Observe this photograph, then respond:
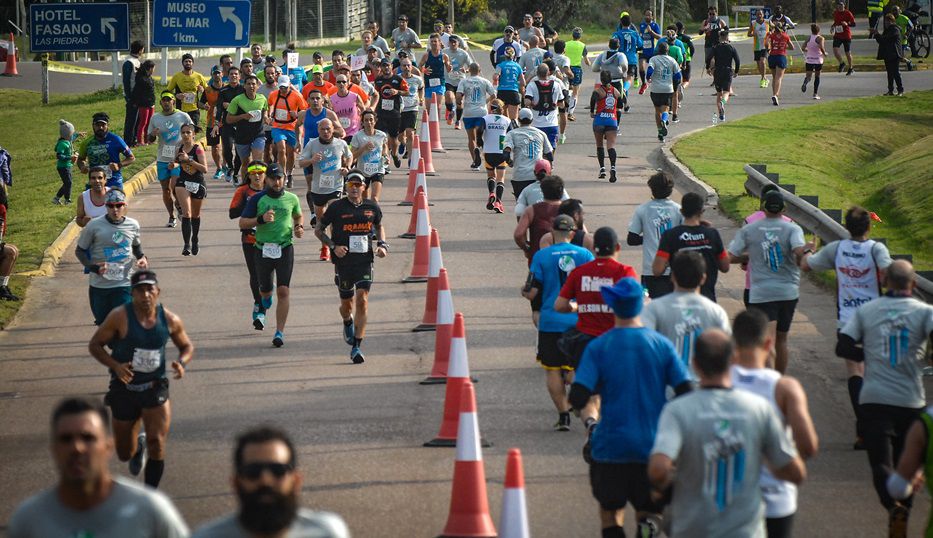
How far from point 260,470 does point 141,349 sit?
5152mm

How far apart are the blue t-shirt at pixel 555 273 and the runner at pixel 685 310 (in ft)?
8.04

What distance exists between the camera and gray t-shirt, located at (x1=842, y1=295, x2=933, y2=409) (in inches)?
346

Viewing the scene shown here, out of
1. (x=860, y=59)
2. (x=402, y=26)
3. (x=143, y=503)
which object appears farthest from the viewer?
(x=860, y=59)

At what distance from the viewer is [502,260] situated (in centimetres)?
1889

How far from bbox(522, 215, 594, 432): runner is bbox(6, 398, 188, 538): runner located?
19.7 feet

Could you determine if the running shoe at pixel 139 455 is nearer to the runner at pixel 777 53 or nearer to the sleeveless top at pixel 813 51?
the runner at pixel 777 53

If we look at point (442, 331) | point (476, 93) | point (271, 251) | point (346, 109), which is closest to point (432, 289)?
point (271, 251)

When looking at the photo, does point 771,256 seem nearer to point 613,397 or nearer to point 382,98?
point 613,397

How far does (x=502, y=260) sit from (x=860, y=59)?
106 feet

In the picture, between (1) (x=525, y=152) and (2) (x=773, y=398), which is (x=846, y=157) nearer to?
(1) (x=525, y=152)

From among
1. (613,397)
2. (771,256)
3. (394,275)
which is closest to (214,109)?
(394,275)

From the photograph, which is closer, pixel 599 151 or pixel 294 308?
pixel 294 308

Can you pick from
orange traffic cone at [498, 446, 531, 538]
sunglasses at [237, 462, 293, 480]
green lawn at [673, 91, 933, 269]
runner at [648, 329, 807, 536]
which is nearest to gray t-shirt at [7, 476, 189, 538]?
sunglasses at [237, 462, 293, 480]

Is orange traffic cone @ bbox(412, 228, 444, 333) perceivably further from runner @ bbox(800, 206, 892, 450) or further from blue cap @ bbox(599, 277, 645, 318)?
blue cap @ bbox(599, 277, 645, 318)
